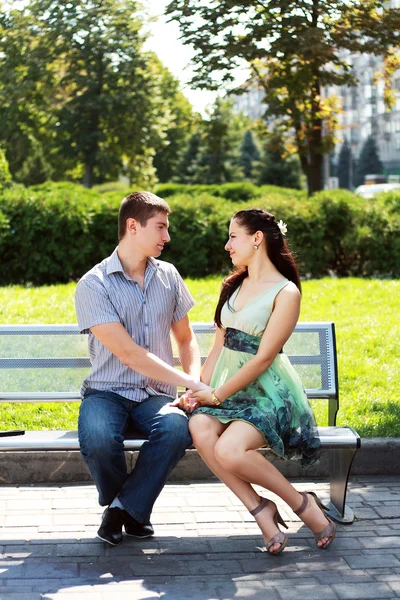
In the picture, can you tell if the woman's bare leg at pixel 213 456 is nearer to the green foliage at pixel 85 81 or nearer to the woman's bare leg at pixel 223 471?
the woman's bare leg at pixel 223 471

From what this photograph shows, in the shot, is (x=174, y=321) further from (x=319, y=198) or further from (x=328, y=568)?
(x=319, y=198)

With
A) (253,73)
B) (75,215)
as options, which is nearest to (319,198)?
(253,73)

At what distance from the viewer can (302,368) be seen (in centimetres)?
502

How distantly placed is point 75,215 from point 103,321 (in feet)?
27.3

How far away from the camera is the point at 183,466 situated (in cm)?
520

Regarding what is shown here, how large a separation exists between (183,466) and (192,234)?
7672 millimetres

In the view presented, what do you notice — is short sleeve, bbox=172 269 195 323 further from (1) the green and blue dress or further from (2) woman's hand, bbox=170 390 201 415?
(2) woman's hand, bbox=170 390 201 415

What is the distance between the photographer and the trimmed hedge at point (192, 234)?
12188mm

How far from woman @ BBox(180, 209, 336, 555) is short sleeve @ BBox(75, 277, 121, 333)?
0.50 meters

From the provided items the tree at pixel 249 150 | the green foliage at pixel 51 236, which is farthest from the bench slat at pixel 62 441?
the tree at pixel 249 150

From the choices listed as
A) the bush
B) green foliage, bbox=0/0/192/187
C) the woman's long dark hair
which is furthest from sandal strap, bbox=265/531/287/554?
green foliage, bbox=0/0/192/187

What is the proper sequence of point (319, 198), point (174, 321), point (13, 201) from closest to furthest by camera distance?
point (174, 321) → point (13, 201) → point (319, 198)

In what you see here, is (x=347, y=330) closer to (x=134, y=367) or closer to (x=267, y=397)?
(x=267, y=397)

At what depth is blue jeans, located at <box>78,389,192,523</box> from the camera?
408cm
